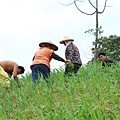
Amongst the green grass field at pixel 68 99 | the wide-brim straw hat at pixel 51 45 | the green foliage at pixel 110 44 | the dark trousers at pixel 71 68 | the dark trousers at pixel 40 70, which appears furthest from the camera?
the green foliage at pixel 110 44

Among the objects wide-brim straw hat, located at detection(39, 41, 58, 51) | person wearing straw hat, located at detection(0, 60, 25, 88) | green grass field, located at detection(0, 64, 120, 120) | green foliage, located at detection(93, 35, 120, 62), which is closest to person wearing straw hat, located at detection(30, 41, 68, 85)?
wide-brim straw hat, located at detection(39, 41, 58, 51)

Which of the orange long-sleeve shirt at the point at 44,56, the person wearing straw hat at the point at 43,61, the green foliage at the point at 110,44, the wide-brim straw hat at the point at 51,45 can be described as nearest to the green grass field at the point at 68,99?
the person wearing straw hat at the point at 43,61

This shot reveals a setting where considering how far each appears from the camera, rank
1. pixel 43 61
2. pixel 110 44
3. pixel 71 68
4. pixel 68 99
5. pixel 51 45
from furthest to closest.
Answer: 1. pixel 110 44
2. pixel 71 68
3. pixel 51 45
4. pixel 43 61
5. pixel 68 99

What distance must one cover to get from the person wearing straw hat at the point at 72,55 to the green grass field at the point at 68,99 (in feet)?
0.48

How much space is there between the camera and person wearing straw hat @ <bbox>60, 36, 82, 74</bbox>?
25.5ft

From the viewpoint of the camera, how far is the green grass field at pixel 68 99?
4535 millimetres

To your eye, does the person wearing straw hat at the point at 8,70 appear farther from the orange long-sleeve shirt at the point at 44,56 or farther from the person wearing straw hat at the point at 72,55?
the person wearing straw hat at the point at 72,55

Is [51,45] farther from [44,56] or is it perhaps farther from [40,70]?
[40,70]

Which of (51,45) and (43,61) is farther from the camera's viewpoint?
(51,45)

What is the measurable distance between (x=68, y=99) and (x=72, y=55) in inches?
98.7

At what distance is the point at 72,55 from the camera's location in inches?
309

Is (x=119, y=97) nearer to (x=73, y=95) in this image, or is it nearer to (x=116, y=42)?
(x=73, y=95)

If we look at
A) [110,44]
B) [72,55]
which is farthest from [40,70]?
[110,44]

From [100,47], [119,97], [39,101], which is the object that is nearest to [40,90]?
[39,101]
